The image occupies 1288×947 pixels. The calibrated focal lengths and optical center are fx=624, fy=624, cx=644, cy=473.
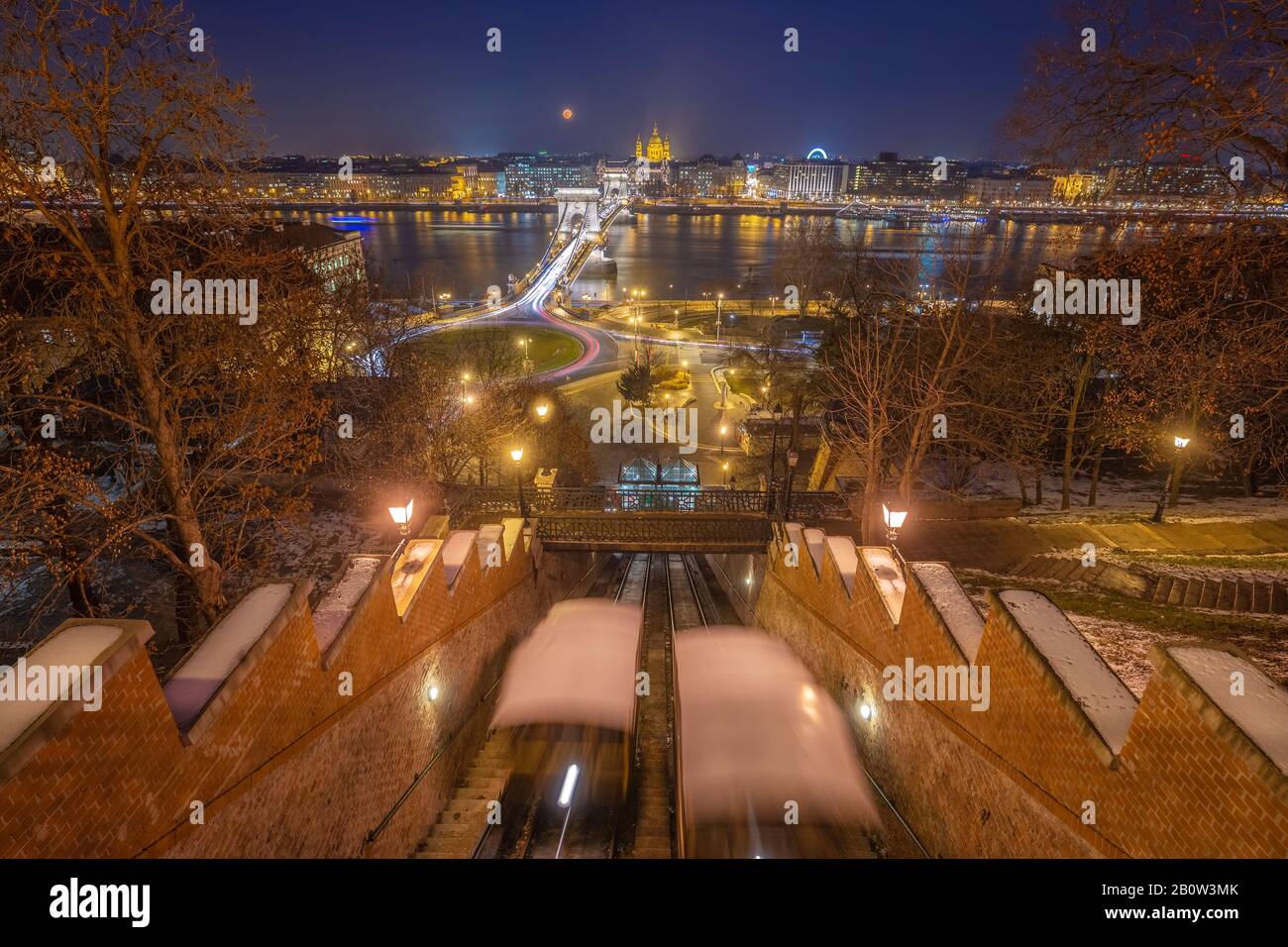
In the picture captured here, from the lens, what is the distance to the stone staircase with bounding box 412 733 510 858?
313 inches

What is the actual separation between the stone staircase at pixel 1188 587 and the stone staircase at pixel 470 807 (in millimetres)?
10345

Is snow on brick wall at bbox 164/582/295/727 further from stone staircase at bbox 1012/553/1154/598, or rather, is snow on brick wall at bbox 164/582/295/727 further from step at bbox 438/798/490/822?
stone staircase at bbox 1012/553/1154/598

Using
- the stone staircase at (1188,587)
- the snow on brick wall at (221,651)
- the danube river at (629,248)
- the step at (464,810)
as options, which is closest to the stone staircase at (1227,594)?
the stone staircase at (1188,587)

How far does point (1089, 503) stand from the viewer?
712 inches

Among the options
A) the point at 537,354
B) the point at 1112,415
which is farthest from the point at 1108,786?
the point at 537,354

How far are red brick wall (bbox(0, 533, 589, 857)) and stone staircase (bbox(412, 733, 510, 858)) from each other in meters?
0.21

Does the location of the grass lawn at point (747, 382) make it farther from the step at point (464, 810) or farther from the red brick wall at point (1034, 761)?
the step at point (464, 810)

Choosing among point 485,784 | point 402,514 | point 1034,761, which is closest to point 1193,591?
point 1034,761

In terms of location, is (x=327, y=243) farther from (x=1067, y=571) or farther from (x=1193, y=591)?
(x=1193, y=591)

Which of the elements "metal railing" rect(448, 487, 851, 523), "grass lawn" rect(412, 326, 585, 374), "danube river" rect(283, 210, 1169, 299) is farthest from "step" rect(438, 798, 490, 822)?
"danube river" rect(283, 210, 1169, 299)

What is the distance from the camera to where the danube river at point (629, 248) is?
279ft

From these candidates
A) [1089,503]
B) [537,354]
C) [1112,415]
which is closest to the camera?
[1112,415]
